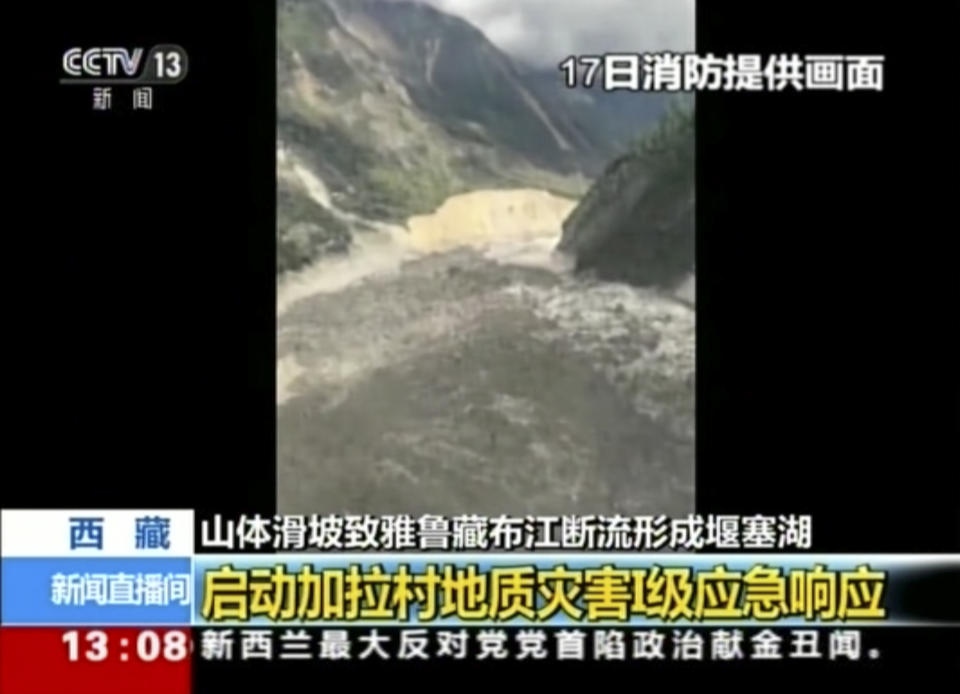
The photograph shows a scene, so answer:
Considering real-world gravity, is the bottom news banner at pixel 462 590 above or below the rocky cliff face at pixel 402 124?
below

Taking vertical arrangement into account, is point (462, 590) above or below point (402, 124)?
below

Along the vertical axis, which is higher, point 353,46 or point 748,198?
point 353,46

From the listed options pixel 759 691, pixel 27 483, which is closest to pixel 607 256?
pixel 759 691

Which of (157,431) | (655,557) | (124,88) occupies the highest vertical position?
(124,88)

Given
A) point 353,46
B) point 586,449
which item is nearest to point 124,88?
point 353,46

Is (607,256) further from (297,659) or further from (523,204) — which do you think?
(297,659)

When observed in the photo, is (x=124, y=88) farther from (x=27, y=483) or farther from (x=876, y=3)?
(x=876, y=3)

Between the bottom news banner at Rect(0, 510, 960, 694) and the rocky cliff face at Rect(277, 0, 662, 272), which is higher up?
the rocky cliff face at Rect(277, 0, 662, 272)
